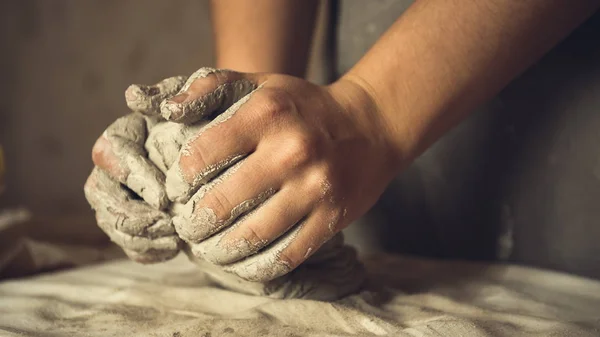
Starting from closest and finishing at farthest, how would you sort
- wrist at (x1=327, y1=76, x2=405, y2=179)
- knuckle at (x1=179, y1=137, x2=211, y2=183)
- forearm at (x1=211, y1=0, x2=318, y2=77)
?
knuckle at (x1=179, y1=137, x2=211, y2=183)
wrist at (x1=327, y1=76, x2=405, y2=179)
forearm at (x1=211, y1=0, x2=318, y2=77)

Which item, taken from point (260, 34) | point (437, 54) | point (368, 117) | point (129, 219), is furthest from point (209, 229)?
point (260, 34)

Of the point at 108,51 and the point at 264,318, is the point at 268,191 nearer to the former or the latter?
the point at 264,318

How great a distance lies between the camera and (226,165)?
0.76 m

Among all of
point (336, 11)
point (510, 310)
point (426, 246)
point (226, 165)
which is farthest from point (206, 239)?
point (336, 11)

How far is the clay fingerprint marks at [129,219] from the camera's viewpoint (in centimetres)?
84

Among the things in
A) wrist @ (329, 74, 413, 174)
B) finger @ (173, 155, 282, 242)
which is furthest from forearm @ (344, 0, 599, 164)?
finger @ (173, 155, 282, 242)

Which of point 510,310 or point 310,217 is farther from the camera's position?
point 510,310

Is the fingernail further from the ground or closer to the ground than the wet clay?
further from the ground

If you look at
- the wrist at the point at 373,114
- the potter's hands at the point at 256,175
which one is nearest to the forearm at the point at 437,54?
the wrist at the point at 373,114

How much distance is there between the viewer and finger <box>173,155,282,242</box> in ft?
2.45

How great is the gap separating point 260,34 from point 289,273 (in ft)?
1.86

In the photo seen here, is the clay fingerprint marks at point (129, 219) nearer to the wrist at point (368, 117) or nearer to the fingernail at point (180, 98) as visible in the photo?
the fingernail at point (180, 98)

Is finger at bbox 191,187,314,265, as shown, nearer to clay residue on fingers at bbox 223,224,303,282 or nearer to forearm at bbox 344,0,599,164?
clay residue on fingers at bbox 223,224,303,282

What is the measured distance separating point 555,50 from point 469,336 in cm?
71
